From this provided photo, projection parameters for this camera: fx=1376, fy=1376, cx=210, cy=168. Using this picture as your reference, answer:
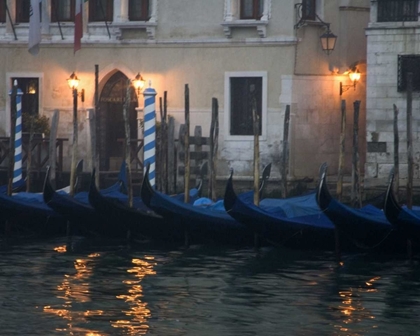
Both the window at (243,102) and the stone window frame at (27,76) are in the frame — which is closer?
the window at (243,102)

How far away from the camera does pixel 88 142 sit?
19422 mm

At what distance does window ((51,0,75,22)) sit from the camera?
63.9 ft

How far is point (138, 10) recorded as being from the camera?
756 inches

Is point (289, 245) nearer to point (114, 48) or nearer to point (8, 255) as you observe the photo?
point (8, 255)

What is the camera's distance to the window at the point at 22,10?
1958cm

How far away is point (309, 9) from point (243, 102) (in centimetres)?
154

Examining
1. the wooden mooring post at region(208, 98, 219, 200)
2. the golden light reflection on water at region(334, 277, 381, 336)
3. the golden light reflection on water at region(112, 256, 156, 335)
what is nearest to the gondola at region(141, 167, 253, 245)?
the golden light reflection on water at region(112, 256, 156, 335)

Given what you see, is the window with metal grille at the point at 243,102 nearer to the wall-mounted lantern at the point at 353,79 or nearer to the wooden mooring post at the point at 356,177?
the wall-mounted lantern at the point at 353,79

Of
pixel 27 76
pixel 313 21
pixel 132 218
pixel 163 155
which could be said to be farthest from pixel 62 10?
pixel 132 218

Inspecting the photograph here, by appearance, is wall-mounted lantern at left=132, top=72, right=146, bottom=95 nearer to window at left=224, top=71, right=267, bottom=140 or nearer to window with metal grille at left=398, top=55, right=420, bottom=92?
window at left=224, top=71, right=267, bottom=140

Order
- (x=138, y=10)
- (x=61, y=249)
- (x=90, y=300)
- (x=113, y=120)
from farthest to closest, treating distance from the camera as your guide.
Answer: (x=113, y=120) → (x=138, y=10) → (x=61, y=249) → (x=90, y=300)

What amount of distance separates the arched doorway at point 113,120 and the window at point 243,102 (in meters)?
1.57

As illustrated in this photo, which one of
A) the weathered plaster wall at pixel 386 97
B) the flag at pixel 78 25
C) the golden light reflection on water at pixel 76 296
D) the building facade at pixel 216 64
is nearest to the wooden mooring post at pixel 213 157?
the golden light reflection on water at pixel 76 296

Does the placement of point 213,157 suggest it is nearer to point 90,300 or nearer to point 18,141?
point 18,141
